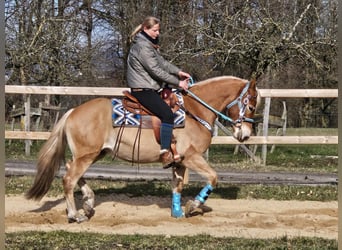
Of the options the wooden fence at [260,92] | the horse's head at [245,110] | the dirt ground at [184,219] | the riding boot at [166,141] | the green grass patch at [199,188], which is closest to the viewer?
the dirt ground at [184,219]

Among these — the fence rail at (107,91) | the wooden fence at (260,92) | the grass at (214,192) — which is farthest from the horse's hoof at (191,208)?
the fence rail at (107,91)

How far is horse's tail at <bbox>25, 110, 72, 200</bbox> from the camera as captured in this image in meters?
7.31

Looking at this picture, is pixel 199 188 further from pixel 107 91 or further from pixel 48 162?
pixel 48 162

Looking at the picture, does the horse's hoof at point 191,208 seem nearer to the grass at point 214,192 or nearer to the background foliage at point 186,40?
the grass at point 214,192

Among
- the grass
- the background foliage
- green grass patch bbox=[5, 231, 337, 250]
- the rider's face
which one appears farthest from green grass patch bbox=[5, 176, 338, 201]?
the background foliage

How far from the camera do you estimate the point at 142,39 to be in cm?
696

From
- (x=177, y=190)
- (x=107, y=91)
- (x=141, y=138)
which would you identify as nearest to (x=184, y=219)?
(x=177, y=190)

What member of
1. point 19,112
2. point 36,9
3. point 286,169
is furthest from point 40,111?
point 286,169

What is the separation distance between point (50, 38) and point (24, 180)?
34.7 feet

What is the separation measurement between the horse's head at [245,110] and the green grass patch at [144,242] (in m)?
1.80

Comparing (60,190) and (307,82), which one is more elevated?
(307,82)

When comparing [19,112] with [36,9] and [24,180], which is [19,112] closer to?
[36,9]

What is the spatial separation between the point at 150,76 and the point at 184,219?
2.05 meters

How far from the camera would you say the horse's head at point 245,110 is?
7.41m
